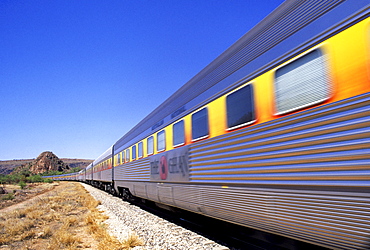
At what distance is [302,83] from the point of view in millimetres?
3252

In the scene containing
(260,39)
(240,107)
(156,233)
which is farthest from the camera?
(156,233)

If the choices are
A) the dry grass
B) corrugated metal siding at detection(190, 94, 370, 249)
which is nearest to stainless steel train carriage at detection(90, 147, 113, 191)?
the dry grass

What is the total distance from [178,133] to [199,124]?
43.3 inches

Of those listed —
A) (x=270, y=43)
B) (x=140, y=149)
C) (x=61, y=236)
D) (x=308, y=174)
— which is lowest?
(x=61, y=236)

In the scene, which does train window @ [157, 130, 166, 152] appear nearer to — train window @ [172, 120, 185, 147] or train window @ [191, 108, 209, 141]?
train window @ [172, 120, 185, 147]

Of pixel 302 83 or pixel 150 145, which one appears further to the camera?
pixel 150 145

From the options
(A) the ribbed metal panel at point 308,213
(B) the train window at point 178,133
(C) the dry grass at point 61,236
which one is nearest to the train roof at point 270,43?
(B) the train window at point 178,133

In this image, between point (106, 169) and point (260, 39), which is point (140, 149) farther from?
point (106, 169)

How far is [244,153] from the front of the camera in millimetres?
4078

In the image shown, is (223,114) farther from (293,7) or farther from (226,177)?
(293,7)

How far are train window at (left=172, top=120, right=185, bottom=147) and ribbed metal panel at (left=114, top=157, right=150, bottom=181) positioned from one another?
7.38 ft

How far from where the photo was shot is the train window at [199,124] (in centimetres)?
539

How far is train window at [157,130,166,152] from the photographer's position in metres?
7.61

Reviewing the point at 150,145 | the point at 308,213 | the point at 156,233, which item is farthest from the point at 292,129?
the point at 150,145
